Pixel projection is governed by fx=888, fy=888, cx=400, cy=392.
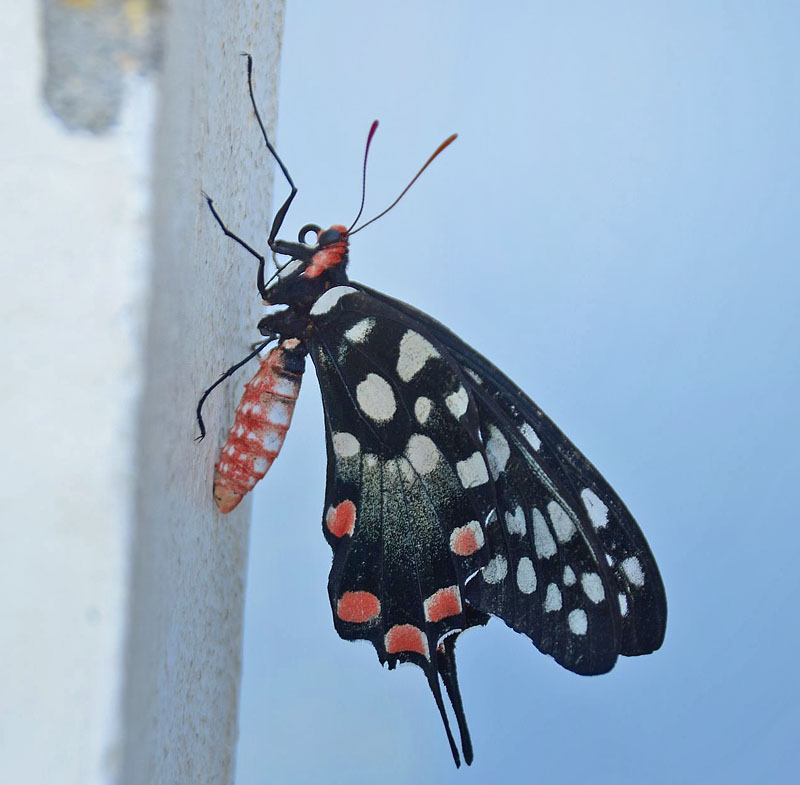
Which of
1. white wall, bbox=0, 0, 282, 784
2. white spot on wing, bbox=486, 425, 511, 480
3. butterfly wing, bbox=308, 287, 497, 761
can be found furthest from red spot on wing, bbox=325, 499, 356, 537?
white wall, bbox=0, 0, 282, 784

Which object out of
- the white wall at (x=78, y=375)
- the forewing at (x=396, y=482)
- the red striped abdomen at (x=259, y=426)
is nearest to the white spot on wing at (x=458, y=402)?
the forewing at (x=396, y=482)

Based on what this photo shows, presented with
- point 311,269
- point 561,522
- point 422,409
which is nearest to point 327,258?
point 311,269

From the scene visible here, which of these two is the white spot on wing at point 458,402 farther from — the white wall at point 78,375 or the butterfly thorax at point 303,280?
the white wall at point 78,375

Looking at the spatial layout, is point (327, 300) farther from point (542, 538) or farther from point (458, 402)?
point (542, 538)

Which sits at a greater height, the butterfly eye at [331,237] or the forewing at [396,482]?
the butterfly eye at [331,237]

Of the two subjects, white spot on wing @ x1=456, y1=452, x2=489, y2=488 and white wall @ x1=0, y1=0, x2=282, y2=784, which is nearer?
white wall @ x1=0, y1=0, x2=282, y2=784

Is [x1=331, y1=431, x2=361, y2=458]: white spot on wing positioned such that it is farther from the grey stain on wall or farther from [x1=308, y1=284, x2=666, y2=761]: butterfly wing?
→ the grey stain on wall
